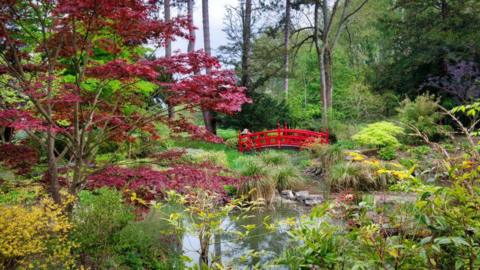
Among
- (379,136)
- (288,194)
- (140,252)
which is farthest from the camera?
(379,136)

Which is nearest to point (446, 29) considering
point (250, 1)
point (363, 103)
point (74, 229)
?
point (363, 103)

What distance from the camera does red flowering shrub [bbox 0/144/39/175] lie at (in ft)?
11.6

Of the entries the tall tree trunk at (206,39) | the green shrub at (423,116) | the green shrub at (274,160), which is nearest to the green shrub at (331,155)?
the green shrub at (274,160)

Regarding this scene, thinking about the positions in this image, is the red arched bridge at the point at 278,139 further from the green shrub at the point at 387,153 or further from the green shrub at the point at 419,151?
the green shrub at the point at 419,151

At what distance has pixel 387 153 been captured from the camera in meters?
10.3

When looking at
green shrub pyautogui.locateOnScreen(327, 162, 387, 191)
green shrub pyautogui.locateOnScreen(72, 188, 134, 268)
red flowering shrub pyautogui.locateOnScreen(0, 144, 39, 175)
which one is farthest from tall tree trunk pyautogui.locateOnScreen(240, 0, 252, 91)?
green shrub pyautogui.locateOnScreen(72, 188, 134, 268)

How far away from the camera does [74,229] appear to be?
320cm

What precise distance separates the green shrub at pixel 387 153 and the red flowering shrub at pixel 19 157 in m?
8.79

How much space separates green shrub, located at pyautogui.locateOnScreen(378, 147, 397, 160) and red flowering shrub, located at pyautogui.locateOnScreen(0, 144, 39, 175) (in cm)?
879

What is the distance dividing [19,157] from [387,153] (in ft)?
29.6

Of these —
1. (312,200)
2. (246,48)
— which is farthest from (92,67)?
(246,48)

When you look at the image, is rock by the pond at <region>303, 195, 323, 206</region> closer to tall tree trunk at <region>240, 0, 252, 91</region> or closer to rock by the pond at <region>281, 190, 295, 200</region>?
rock by the pond at <region>281, 190, 295, 200</region>

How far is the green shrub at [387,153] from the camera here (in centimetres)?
1024

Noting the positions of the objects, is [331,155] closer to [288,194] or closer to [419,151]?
[288,194]
